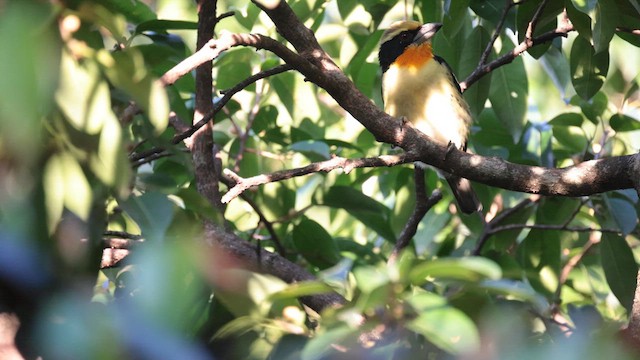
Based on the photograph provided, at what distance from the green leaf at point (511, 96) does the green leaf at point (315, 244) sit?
0.89m

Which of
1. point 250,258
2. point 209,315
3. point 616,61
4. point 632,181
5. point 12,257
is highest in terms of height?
point 616,61

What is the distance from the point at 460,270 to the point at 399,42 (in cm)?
413

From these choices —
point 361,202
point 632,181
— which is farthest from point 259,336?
point 361,202

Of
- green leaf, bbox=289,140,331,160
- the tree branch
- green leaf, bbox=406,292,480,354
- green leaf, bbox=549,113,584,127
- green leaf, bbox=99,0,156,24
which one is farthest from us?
green leaf, bbox=549,113,584,127

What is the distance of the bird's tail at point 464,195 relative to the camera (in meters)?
3.93

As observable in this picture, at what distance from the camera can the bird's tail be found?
3.93 meters

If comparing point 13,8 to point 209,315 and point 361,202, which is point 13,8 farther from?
point 361,202

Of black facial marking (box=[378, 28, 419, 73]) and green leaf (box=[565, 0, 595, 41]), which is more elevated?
green leaf (box=[565, 0, 595, 41])

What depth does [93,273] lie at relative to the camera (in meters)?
1.20

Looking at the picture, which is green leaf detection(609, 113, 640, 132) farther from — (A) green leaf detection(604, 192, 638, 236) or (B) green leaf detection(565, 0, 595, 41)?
(B) green leaf detection(565, 0, 595, 41)

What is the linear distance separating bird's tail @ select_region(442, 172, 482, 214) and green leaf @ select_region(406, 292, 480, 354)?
2.95 meters

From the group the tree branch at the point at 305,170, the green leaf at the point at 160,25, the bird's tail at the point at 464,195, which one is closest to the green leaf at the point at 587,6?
the tree branch at the point at 305,170

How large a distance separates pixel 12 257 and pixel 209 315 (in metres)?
0.48

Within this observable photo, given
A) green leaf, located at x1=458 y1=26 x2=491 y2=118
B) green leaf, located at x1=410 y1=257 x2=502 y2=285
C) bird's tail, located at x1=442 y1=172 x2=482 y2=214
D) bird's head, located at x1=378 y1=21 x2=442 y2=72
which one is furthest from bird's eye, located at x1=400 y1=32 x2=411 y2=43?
green leaf, located at x1=410 y1=257 x2=502 y2=285
